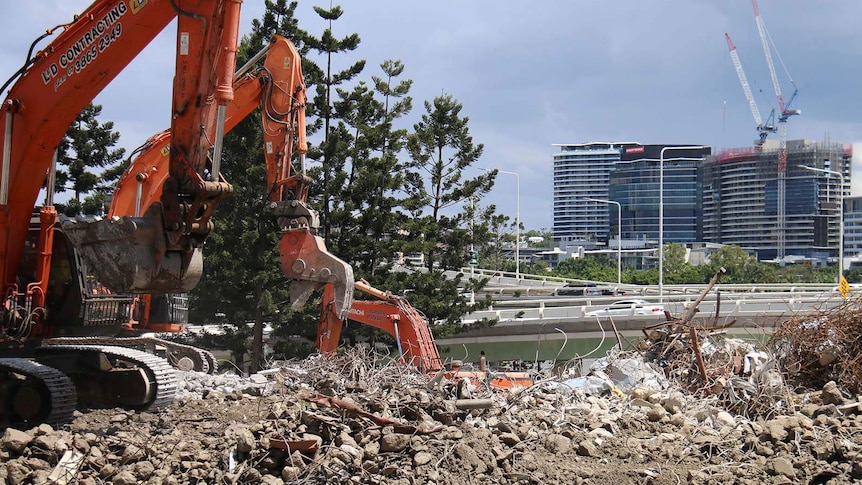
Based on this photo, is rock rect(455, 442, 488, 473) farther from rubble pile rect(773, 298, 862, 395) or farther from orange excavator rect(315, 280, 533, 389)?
orange excavator rect(315, 280, 533, 389)

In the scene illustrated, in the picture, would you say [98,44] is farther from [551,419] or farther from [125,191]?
[551,419]

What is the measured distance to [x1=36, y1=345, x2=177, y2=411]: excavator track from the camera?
32.5 feet

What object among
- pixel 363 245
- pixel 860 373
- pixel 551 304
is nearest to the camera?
pixel 860 373

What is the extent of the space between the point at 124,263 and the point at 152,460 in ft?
6.48

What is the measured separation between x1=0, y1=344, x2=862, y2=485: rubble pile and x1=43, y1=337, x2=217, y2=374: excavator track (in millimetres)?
1453

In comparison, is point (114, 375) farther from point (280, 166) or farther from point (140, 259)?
point (280, 166)

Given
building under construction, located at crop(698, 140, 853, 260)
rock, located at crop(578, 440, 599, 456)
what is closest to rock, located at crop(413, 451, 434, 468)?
rock, located at crop(578, 440, 599, 456)

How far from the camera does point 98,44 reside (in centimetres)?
953

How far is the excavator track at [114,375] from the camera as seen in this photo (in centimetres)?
990

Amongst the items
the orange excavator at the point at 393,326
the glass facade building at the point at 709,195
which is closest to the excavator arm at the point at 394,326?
the orange excavator at the point at 393,326

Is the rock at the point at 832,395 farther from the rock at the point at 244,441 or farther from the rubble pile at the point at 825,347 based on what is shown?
the rock at the point at 244,441

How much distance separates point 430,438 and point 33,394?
4340mm

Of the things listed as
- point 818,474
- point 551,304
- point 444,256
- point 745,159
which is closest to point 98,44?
point 818,474

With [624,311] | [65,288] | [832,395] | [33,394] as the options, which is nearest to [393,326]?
[65,288]
